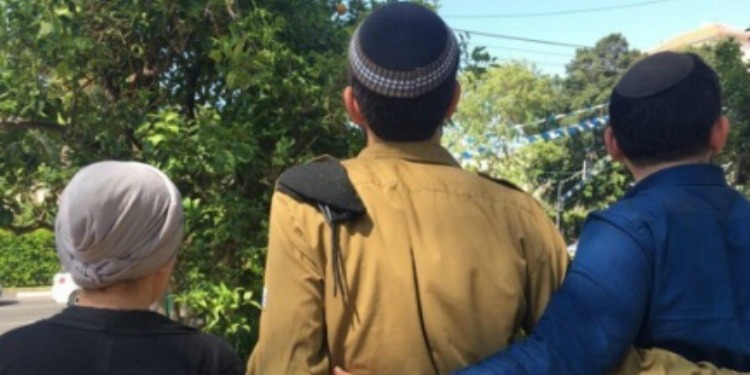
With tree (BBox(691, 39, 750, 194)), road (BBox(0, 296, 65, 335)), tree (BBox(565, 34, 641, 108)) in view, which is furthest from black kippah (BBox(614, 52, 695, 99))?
tree (BBox(565, 34, 641, 108))

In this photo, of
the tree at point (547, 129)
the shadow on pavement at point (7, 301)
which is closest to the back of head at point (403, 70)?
the tree at point (547, 129)

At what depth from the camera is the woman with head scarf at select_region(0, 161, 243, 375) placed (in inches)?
57.1

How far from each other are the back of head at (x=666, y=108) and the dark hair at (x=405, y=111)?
37cm

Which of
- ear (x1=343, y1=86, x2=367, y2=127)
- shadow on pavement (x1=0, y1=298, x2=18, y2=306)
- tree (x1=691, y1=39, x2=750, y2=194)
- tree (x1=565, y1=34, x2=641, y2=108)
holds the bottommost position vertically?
tree (x1=565, y1=34, x2=641, y2=108)

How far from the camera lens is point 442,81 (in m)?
1.51

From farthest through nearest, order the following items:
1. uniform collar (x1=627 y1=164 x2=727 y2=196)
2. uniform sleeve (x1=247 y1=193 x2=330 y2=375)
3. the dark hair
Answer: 1. uniform collar (x1=627 y1=164 x2=727 y2=196)
2. the dark hair
3. uniform sleeve (x1=247 y1=193 x2=330 y2=375)

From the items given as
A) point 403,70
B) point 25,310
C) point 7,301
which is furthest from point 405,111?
point 7,301

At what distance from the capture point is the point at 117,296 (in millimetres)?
→ 1525

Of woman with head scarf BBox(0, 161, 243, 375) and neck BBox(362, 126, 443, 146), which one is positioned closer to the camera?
woman with head scarf BBox(0, 161, 243, 375)

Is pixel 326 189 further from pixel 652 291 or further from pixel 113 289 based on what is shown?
pixel 652 291

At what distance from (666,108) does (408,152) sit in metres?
0.51

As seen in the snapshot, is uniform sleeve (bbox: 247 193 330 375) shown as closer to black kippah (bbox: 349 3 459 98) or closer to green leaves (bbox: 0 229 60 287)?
black kippah (bbox: 349 3 459 98)

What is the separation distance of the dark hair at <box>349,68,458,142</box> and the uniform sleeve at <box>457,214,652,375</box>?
1.25 ft

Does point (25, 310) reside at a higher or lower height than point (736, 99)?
lower
